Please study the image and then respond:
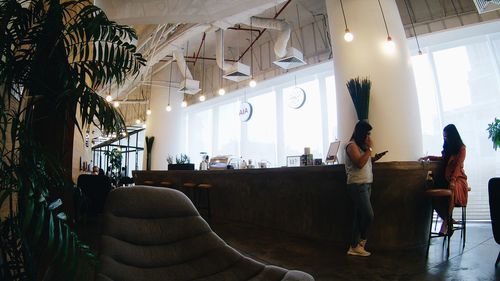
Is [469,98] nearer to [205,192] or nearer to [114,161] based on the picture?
[205,192]

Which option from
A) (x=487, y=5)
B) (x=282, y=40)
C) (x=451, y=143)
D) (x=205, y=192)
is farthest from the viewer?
(x=282, y=40)

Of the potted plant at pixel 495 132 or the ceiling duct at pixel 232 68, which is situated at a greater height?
the ceiling duct at pixel 232 68


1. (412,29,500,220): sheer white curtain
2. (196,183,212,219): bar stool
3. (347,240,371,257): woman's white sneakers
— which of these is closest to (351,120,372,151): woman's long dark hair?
(347,240,371,257): woman's white sneakers

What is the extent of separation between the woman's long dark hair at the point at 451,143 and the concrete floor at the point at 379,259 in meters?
1.15

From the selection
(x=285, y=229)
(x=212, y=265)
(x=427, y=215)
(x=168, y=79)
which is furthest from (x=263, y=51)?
(x=212, y=265)

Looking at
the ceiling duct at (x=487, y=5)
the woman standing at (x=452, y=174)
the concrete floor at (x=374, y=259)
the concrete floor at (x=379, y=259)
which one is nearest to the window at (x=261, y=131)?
the concrete floor at (x=374, y=259)

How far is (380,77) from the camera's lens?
15.4 feet

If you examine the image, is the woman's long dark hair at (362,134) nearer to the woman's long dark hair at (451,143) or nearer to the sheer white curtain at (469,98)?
the woman's long dark hair at (451,143)

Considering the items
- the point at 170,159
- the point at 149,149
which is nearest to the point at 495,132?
the point at 170,159

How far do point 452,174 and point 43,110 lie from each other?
4233mm

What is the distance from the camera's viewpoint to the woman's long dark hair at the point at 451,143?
3.91 metres

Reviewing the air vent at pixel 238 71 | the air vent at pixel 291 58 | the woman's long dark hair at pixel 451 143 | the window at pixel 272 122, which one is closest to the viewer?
the woman's long dark hair at pixel 451 143

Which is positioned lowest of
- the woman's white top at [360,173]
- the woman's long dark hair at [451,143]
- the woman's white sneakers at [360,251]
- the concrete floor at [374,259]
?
the concrete floor at [374,259]

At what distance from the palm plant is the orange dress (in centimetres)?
385
